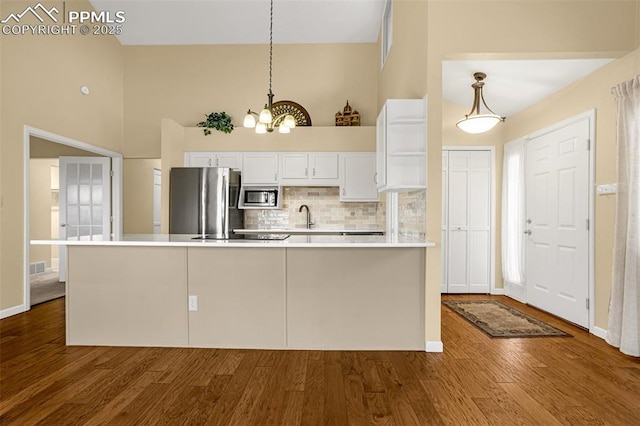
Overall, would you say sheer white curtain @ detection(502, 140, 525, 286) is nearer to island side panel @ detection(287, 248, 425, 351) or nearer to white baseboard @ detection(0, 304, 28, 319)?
island side panel @ detection(287, 248, 425, 351)

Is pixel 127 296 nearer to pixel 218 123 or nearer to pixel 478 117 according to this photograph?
pixel 218 123

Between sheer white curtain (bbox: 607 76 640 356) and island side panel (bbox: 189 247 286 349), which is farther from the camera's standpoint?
island side panel (bbox: 189 247 286 349)

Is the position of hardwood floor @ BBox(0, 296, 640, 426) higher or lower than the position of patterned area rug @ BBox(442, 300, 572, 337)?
higher

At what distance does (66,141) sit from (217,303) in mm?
3421

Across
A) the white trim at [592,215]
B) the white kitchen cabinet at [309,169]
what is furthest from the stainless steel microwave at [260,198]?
the white trim at [592,215]

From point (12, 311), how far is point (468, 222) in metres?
5.71

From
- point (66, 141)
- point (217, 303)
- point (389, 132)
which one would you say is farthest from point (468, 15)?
point (66, 141)

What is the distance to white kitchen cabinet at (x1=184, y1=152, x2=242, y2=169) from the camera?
217 inches

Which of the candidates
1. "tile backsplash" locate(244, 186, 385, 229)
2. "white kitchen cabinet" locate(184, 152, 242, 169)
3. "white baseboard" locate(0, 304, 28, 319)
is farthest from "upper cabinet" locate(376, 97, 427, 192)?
"white baseboard" locate(0, 304, 28, 319)

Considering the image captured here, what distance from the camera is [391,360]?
285 centimetres

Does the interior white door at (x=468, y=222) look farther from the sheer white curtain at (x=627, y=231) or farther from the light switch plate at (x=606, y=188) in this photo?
the sheer white curtain at (x=627, y=231)

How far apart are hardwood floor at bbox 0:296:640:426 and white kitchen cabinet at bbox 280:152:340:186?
297cm

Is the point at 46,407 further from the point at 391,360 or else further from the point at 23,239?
the point at 23,239

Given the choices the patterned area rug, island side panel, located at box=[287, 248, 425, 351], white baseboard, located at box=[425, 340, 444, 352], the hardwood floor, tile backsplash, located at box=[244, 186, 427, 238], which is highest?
tile backsplash, located at box=[244, 186, 427, 238]
